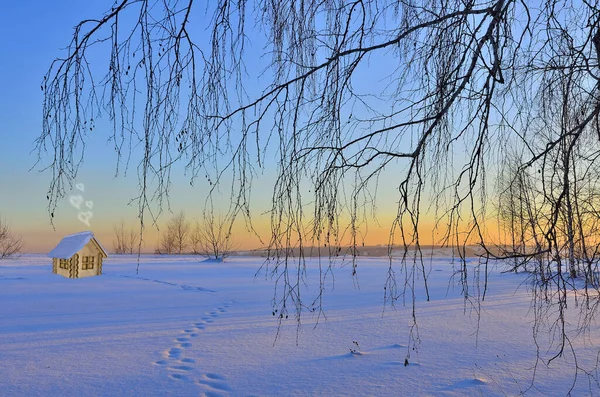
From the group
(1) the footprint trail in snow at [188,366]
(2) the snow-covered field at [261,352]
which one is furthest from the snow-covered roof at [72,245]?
(1) the footprint trail in snow at [188,366]

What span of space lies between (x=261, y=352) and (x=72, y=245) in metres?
12.0

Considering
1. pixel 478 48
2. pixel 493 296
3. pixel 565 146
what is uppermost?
pixel 478 48

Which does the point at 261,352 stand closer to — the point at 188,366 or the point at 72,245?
the point at 188,366

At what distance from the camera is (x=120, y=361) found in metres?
4.35

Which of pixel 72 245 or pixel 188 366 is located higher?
pixel 72 245

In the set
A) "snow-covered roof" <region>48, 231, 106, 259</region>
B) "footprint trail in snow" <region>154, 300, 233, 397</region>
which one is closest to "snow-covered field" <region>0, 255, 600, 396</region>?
"footprint trail in snow" <region>154, 300, 233, 397</region>

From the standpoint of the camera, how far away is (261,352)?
4.69m

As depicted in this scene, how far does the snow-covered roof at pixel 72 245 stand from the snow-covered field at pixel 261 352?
19.6 feet

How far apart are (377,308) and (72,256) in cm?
1028

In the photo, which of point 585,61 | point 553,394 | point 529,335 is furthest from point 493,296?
point 585,61

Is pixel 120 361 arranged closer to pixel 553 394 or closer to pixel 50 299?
pixel 553 394

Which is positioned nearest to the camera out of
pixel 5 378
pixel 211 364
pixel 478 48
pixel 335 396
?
pixel 478 48

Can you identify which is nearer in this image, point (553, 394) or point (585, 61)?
point (585, 61)

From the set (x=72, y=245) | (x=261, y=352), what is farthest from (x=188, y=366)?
(x=72, y=245)
